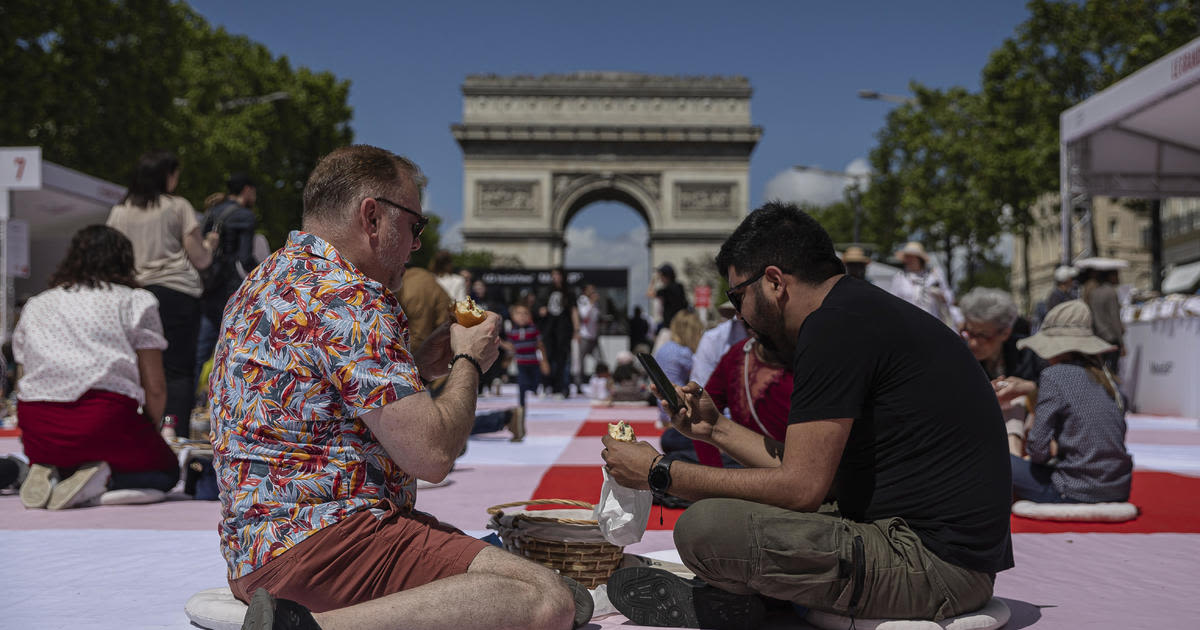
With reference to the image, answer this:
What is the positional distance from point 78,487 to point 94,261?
3.99 ft

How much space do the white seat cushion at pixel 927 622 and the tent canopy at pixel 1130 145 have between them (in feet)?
41.2

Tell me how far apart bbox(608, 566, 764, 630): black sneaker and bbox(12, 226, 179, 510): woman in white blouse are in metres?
3.39

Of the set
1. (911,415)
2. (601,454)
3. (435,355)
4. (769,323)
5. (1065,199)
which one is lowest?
(601,454)

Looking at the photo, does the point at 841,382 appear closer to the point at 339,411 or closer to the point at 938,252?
the point at 339,411

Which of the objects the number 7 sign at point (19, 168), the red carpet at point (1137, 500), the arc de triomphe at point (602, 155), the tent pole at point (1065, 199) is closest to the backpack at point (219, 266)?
the red carpet at point (1137, 500)

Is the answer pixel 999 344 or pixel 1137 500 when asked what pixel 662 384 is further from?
pixel 1137 500

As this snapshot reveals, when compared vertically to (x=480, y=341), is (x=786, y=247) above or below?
above

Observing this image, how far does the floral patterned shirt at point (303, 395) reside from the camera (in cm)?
250

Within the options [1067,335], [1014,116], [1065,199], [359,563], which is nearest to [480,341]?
[359,563]

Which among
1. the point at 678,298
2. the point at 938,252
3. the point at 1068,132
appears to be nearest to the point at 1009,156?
the point at 938,252

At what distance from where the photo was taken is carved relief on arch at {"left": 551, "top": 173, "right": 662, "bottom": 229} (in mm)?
51312

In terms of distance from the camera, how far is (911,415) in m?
2.81

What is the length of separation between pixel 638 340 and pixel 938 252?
27.2 metres

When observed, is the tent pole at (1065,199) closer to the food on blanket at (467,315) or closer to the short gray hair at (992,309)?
the short gray hair at (992,309)
